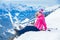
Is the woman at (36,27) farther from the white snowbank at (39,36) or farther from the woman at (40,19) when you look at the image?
the white snowbank at (39,36)

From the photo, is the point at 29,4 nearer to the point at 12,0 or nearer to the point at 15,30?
the point at 12,0

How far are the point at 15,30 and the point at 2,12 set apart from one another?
5.81 ft

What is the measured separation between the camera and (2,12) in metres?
5.30

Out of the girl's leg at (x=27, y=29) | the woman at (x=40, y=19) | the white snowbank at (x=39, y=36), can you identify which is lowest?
the white snowbank at (x=39, y=36)

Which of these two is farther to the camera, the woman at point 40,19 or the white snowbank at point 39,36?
the woman at point 40,19

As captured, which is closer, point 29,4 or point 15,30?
point 15,30

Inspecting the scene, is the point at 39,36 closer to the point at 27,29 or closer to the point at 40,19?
the point at 27,29

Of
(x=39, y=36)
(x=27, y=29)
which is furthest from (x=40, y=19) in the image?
(x=39, y=36)

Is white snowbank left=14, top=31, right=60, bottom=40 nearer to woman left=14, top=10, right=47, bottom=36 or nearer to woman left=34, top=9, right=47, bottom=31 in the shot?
woman left=14, top=10, right=47, bottom=36

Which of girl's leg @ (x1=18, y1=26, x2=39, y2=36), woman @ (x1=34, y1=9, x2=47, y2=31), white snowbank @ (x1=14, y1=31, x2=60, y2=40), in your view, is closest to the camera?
white snowbank @ (x1=14, y1=31, x2=60, y2=40)

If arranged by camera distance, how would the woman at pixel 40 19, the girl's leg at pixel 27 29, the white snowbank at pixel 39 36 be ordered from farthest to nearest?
1. the woman at pixel 40 19
2. the girl's leg at pixel 27 29
3. the white snowbank at pixel 39 36

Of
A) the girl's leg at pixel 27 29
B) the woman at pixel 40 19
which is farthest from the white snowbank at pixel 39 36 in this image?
the woman at pixel 40 19

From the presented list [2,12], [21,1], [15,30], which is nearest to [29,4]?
[21,1]

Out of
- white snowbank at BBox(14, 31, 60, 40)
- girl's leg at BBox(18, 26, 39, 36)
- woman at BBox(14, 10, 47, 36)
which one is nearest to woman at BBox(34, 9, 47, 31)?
woman at BBox(14, 10, 47, 36)
